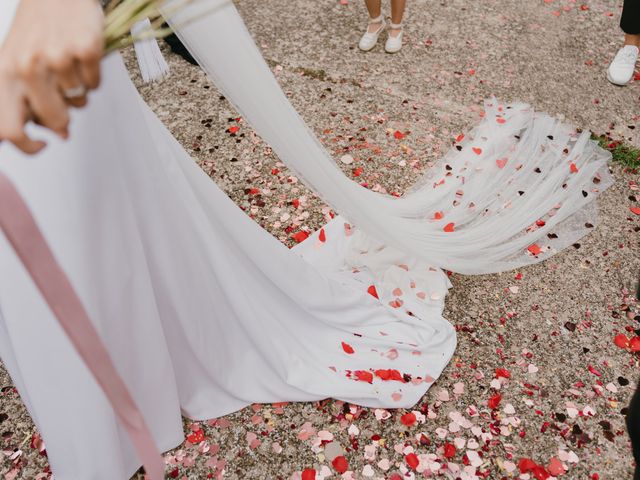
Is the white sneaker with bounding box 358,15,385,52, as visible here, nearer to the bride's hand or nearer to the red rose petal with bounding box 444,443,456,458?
the red rose petal with bounding box 444,443,456,458

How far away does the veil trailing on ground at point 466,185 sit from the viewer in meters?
1.69

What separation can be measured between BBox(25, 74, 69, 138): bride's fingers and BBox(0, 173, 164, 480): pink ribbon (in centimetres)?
14

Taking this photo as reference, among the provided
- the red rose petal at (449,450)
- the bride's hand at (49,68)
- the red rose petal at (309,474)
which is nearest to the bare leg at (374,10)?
the red rose petal at (449,450)

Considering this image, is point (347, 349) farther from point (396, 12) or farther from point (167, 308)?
point (396, 12)

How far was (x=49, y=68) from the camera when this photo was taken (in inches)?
37.7

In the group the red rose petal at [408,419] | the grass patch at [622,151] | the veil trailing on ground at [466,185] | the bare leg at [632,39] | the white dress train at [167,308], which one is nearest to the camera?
the white dress train at [167,308]

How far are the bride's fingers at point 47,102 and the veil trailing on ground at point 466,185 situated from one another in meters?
0.65

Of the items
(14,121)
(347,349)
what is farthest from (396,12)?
(14,121)

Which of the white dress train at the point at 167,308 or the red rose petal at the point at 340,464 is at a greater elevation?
the white dress train at the point at 167,308

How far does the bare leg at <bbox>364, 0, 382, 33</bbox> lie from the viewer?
3744 millimetres

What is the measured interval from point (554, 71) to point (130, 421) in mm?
3397

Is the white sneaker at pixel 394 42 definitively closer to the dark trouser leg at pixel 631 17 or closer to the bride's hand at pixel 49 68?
the dark trouser leg at pixel 631 17

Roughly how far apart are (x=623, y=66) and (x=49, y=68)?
355cm

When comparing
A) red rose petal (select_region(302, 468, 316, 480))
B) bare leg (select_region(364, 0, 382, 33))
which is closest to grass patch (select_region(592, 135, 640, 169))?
bare leg (select_region(364, 0, 382, 33))
